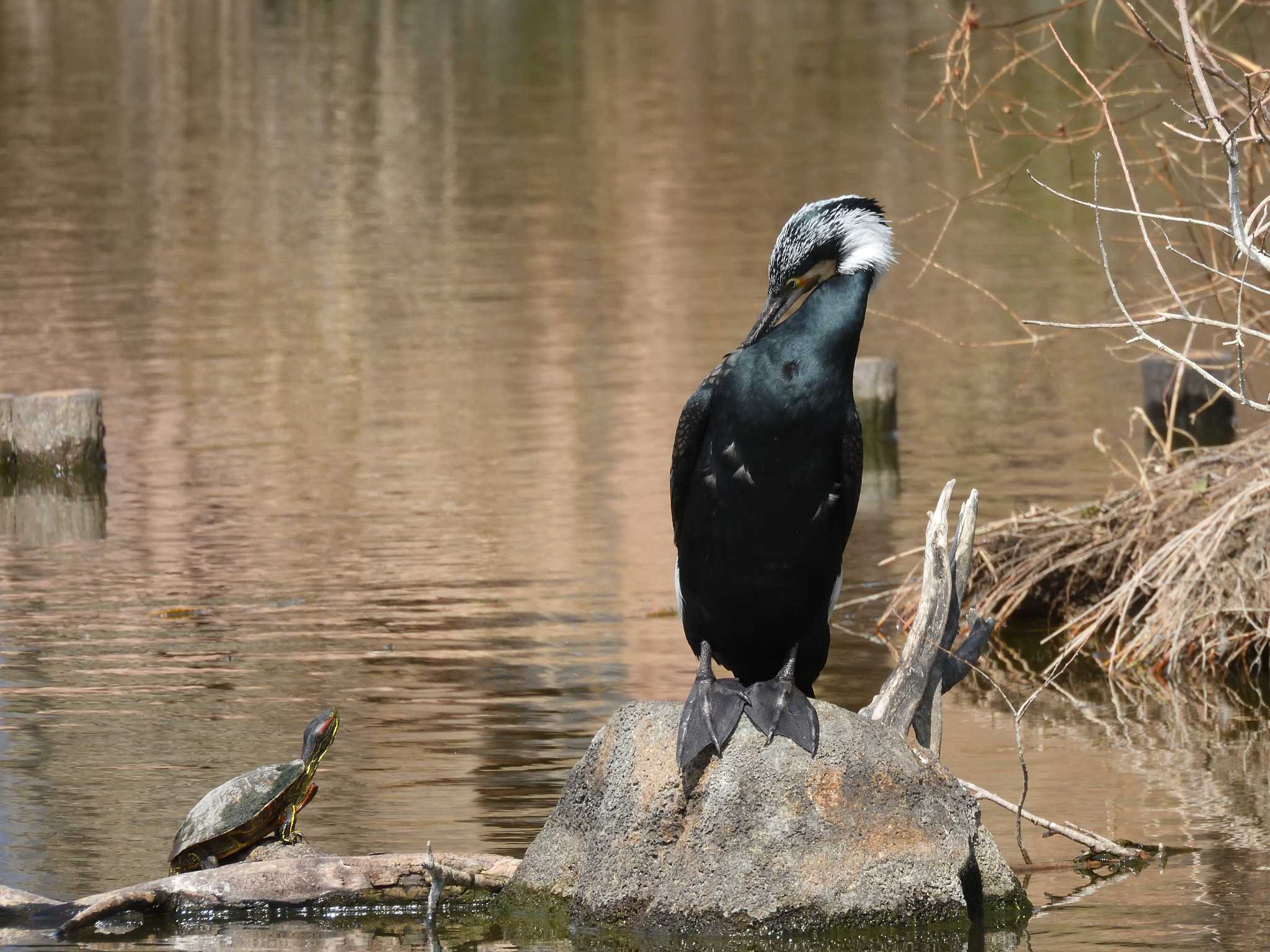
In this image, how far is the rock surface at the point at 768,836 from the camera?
6094mm

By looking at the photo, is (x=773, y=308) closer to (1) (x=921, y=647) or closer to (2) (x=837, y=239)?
(2) (x=837, y=239)

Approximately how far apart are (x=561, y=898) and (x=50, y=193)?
22.5 meters

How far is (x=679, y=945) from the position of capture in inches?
239

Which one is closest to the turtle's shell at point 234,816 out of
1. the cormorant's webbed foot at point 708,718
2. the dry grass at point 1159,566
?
the cormorant's webbed foot at point 708,718

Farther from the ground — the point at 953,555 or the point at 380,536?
the point at 953,555

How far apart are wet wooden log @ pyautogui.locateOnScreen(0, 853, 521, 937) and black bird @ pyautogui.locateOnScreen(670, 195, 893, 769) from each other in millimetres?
768

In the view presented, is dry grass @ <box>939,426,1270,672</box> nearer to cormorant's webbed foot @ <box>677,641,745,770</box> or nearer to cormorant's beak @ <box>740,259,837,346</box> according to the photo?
cormorant's webbed foot @ <box>677,641,745,770</box>

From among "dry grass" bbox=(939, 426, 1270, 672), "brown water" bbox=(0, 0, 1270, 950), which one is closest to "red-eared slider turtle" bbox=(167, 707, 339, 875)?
"brown water" bbox=(0, 0, 1270, 950)

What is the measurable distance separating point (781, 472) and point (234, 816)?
1825 millimetres

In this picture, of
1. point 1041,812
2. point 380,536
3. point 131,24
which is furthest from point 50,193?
point 131,24

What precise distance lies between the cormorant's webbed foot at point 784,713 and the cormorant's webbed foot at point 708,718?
0.13ft

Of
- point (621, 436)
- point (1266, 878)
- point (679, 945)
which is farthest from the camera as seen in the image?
point (621, 436)

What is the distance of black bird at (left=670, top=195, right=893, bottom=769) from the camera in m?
6.00

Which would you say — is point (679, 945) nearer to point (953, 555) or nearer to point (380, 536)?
point (953, 555)
